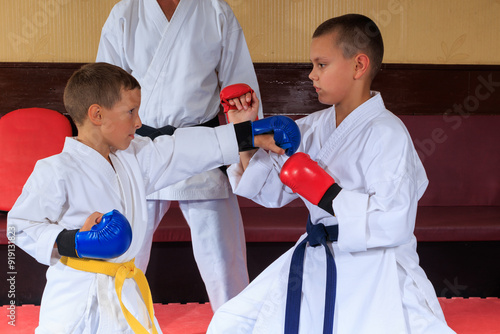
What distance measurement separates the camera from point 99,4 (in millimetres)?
3574

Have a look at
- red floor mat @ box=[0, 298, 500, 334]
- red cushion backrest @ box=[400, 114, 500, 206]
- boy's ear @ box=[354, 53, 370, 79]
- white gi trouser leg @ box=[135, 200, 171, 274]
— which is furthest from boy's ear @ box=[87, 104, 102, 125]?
red cushion backrest @ box=[400, 114, 500, 206]

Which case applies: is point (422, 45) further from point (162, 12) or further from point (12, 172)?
point (12, 172)

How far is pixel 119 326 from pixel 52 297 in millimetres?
209

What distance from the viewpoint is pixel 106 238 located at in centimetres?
148

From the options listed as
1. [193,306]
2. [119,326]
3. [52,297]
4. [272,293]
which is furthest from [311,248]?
[193,306]

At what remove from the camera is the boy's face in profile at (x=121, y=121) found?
67.3 inches

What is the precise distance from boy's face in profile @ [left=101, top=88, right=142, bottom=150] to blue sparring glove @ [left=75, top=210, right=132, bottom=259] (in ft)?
0.99

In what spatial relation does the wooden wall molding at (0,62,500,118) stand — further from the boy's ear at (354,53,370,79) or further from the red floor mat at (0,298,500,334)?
the boy's ear at (354,53,370,79)

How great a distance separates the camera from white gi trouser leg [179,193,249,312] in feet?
7.47

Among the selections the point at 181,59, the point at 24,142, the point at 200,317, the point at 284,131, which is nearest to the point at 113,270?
the point at 284,131

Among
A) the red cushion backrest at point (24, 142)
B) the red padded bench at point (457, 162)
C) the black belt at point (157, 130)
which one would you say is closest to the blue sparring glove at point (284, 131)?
the black belt at point (157, 130)

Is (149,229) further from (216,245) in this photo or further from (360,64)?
(360,64)

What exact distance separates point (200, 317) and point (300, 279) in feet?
3.90

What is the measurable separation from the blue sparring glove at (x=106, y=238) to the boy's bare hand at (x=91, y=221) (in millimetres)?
22
